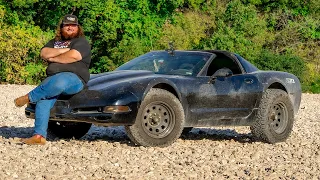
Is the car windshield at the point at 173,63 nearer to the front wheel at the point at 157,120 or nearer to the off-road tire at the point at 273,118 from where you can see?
the front wheel at the point at 157,120

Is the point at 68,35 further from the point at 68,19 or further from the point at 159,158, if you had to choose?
the point at 159,158

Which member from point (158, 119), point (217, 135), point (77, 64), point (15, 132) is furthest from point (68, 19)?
point (217, 135)

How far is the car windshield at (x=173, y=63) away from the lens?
37.2 ft

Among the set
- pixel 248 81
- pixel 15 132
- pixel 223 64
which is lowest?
pixel 15 132

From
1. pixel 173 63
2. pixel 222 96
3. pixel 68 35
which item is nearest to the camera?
pixel 68 35

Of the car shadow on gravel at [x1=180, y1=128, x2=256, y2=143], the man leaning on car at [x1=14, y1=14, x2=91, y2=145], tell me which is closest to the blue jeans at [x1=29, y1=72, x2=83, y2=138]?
the man leaning on car at [x1=14, y1=14, x2=91, y2=145]

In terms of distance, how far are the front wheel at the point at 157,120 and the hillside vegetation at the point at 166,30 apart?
1383 inches

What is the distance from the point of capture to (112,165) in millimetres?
8805

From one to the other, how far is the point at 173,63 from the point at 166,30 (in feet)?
137

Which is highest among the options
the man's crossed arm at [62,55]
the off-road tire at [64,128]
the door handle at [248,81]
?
the man's crossed arm at [62,55]

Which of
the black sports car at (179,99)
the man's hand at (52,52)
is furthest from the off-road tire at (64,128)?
the man's hand at (52,52)

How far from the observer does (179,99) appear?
1071 cm

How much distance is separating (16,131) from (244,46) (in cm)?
3683

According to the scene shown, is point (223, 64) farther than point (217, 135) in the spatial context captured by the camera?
No
